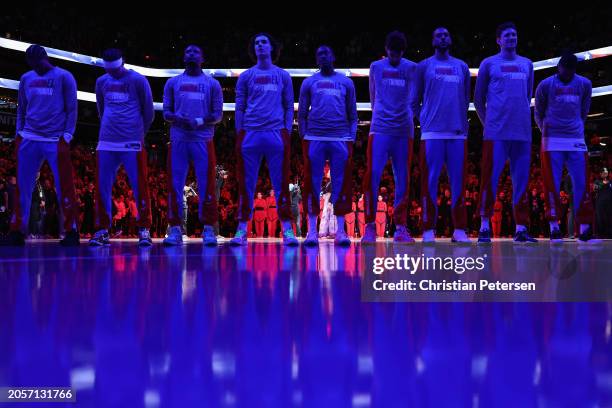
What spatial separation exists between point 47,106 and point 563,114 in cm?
462

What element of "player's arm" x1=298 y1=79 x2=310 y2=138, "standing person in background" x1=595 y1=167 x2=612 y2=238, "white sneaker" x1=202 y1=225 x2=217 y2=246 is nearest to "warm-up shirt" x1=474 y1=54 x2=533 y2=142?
"player's arm" x1=298 y1=79 x2=310 y2=138

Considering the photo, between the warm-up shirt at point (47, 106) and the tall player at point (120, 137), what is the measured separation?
321 millimetres

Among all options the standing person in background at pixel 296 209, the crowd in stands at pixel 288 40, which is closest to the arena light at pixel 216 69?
the crowd in stands at pixel 288 40

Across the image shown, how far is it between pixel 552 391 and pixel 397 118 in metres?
4.79

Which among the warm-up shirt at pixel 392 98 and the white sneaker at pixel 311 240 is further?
the warm-up shirt at pixel 392 98

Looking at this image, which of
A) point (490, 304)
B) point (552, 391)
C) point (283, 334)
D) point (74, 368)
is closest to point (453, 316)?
point (490, 304)

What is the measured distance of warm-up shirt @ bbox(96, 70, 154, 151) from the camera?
5.67m

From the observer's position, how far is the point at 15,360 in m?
1.14

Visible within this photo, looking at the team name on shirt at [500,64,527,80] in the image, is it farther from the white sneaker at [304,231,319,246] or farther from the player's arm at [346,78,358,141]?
the white sneaker at [304,231,319,246]

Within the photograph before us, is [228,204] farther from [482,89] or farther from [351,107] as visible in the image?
[482,89]

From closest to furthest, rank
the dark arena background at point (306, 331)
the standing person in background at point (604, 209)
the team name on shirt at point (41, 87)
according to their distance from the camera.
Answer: the dark arena background at point (306, 331) → the team name on shirt at point (41, 87) → the standing person in background at point (604, 209)

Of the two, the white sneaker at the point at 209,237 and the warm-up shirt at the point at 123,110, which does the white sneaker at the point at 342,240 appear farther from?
the warm-up shirt at the point at 123,110

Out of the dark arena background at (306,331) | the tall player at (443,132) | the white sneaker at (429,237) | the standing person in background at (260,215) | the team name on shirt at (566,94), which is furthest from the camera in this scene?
the standing person in background at (260,215)

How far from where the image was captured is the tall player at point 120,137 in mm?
5648
